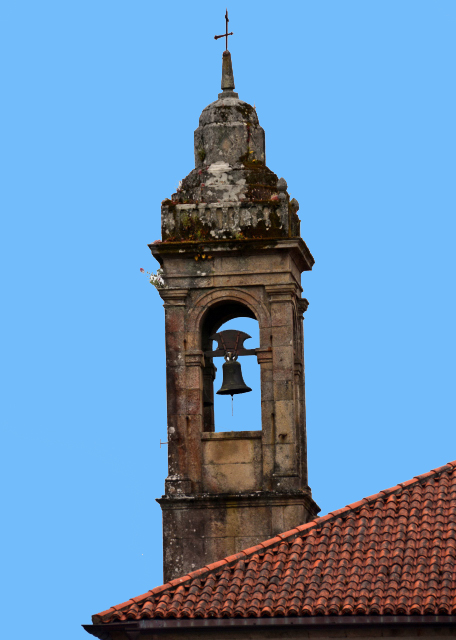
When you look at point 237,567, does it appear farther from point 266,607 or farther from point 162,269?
point 162,269

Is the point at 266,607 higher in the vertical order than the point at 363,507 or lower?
lower

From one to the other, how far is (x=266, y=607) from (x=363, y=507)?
260cm

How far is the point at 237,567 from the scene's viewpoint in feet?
73.5

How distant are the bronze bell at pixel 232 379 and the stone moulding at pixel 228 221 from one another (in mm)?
1771

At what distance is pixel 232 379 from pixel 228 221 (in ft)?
7.50

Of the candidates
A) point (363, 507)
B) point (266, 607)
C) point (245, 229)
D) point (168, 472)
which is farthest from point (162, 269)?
point (266, 607)

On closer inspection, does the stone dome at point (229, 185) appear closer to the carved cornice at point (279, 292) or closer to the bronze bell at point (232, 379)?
the carved cornice at point (279, 292)

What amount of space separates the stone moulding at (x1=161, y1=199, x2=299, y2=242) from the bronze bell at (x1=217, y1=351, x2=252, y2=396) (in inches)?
69.7

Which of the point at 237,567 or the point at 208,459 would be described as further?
the point at 208,459

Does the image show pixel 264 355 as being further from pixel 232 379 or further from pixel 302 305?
pixel 302 305

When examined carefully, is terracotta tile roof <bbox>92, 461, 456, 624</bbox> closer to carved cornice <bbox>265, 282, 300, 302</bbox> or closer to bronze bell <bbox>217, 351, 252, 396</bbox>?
bronze bell <bbox>217, 351, 252, 396</bbox>

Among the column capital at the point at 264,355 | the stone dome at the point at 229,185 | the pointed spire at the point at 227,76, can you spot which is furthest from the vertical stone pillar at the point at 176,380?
the pointed spire at the point at 227,76

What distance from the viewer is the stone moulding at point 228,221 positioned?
88.1 ft

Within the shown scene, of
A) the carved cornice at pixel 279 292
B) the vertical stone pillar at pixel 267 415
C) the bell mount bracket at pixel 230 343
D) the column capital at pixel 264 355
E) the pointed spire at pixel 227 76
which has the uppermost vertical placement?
the pointed spire at pixel 227 76
